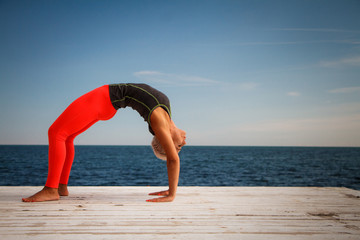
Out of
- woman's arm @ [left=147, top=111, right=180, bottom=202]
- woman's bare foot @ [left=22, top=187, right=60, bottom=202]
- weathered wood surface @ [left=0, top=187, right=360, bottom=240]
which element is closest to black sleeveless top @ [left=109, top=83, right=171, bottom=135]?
woman's arm @ [left=147, top=111, right=180, bottom=202]

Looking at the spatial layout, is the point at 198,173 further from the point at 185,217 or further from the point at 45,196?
the point at 185,217

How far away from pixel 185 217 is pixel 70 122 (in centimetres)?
149

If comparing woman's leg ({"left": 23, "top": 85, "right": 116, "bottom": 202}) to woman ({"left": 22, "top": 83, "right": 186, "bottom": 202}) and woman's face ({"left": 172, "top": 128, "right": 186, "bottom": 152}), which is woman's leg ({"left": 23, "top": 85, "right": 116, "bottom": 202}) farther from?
woman's face ({"left": 172, "top": 128, "right": 186, "bottom": 152})

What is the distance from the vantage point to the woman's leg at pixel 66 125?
8.98 feet

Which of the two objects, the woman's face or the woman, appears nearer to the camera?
the woman

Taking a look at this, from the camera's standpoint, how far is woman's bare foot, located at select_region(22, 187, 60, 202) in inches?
106

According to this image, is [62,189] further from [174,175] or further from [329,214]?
[329,214]

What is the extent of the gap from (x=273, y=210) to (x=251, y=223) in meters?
0.54

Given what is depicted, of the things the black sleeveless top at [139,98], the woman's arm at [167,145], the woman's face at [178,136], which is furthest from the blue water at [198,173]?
the black sleeveless top at [139,98]

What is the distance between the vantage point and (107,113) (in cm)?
290

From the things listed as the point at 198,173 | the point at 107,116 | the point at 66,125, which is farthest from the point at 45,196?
the point at 198,173

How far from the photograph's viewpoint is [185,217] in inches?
85.4

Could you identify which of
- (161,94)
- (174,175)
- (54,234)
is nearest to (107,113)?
(161,94)

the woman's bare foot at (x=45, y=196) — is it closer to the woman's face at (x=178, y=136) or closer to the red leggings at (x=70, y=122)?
the red leggings at (x=70, y=122)
